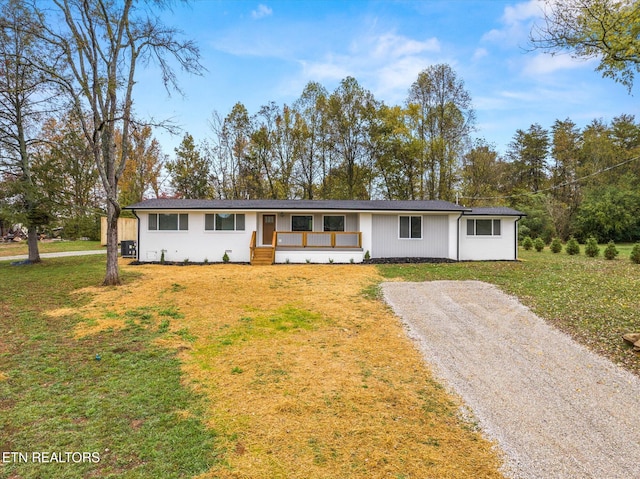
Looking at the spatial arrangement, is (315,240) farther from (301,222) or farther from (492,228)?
(492,228)

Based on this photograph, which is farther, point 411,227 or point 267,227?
point 267,227

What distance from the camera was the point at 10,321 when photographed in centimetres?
662

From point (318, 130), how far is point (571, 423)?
2504 centimetres

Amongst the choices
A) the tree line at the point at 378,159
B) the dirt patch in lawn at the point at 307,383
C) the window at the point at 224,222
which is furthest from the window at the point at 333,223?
Answer: the tree line at the point at 378,159

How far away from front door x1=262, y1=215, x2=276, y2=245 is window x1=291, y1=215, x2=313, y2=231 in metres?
0.95

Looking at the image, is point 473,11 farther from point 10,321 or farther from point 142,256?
point 142,256

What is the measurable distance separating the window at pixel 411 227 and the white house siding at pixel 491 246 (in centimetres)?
227

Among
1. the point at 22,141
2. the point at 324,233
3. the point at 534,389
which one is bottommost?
the point at 534,389

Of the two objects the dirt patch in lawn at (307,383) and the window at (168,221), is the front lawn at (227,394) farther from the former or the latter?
the window at (168,221)

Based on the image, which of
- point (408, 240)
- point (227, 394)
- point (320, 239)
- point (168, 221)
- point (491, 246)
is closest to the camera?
point (227, 394)

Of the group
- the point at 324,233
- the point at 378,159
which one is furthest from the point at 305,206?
the point at 378,159

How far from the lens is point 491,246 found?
16.1 metres

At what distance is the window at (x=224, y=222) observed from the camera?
604 inches

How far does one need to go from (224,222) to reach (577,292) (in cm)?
1324
